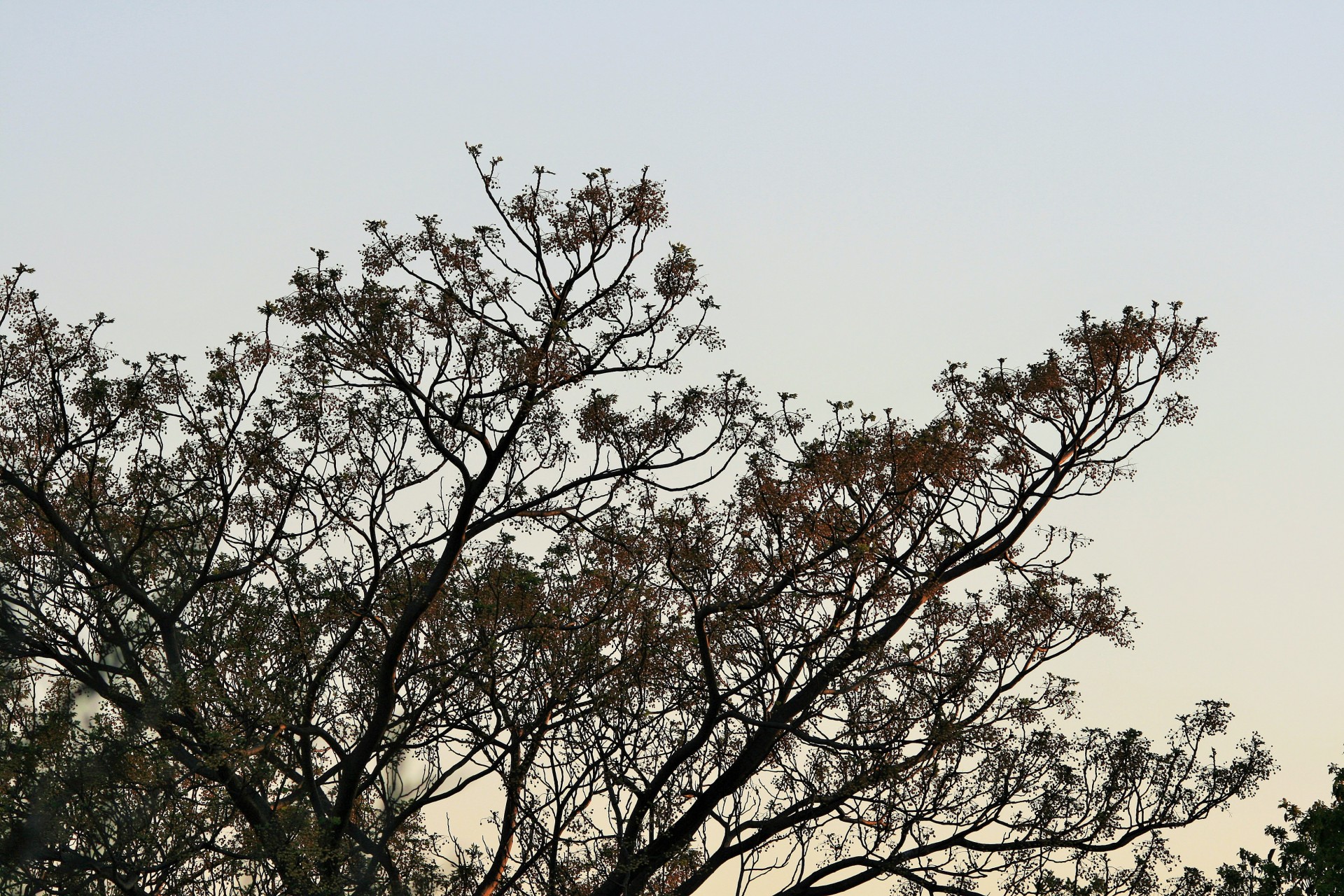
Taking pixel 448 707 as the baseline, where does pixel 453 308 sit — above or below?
above

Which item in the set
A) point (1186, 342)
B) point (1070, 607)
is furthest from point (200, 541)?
point (1186, 342)

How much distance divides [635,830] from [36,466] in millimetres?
6628

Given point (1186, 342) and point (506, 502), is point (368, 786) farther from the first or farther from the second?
point (1186, 342)

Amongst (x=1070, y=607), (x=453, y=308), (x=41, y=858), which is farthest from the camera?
(x=1070, y=607)

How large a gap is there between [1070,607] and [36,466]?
10.1 m

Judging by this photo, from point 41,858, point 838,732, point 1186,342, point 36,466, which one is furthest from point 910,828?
point 36,466

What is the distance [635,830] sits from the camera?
13.8m

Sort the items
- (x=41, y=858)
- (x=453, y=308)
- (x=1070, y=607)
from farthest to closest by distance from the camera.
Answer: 1. (x=1070, y=607)
2. (x=453, y=308)
3. (x=41, y=858)

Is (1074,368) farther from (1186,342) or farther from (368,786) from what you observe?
(368,786)

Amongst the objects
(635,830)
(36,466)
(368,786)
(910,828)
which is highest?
(36,466)

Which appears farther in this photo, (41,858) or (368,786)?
(368,786)

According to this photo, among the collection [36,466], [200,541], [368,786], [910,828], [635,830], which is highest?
[36,466]

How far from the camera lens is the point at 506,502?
532 inches

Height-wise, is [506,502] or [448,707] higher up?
[506,502]
